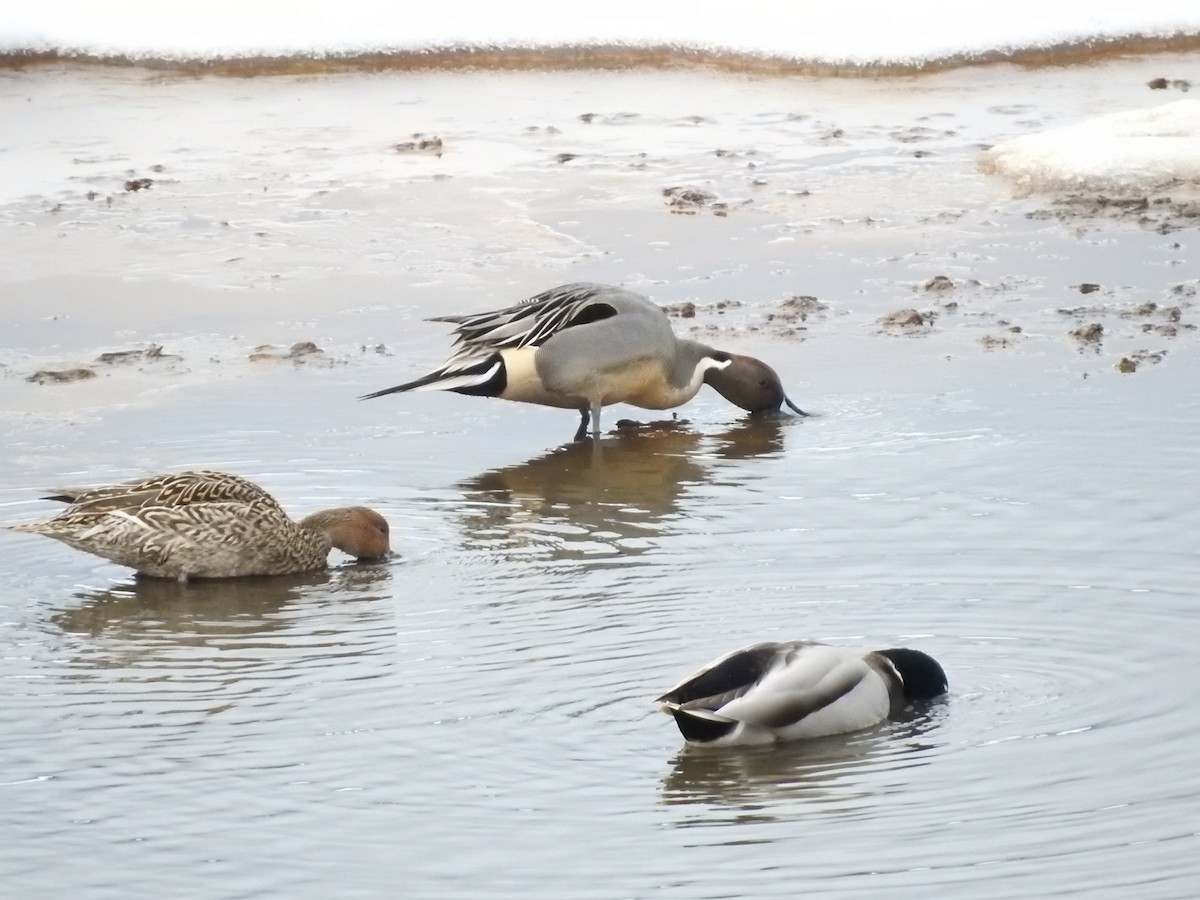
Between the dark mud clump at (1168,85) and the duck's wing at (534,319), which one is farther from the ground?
the dark mud clump at (1168,85)

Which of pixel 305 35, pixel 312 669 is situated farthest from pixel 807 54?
pixel 312 669

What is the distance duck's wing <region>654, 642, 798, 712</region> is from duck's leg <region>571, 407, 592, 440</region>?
168 inches

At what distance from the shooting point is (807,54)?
775 inches

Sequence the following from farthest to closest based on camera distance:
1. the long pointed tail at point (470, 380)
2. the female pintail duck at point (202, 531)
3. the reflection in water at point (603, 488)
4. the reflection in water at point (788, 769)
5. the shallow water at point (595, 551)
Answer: the long pointed tail at point (470, 380)
the reflection in water at point (603, 488)
the female pintail duck at point (202, 531)
the reflection in water at point (788, 769)
the shallow water at point (595, 551)

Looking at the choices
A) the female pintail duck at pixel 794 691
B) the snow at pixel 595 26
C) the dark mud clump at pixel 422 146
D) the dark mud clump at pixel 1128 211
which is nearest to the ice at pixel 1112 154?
the dark mud clump at pixel 1128 211

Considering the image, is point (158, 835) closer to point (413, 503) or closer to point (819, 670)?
point (819, 670)

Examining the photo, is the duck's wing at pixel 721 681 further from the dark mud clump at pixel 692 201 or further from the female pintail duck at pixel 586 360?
the dark mud clump at pixel 692 201

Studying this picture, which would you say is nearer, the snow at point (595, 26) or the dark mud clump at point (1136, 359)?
the dark mud clump at point (1136, 359)

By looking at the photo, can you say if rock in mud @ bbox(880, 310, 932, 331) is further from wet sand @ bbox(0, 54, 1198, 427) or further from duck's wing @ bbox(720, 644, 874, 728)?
duck's wing @ bbox(720, 644, 874, 728)

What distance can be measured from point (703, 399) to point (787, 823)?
5.93 metres

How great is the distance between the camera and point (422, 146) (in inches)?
628

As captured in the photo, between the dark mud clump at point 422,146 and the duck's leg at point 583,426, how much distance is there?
20.4ft

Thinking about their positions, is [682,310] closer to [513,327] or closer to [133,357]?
[513,327]

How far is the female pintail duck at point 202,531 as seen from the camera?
24.3 feet
